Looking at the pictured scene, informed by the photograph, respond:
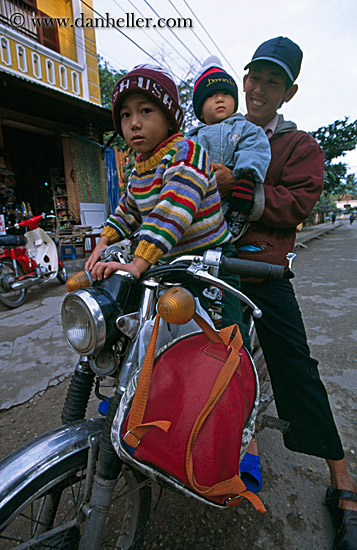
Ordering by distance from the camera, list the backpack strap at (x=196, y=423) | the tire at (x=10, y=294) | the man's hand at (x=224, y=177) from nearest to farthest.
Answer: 1. the backpack strap at (x=196, y=423)
2. the man's hand at (x=224, y=177)
3. the tire at (x=10, y=294)

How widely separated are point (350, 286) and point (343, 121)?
9268 mm

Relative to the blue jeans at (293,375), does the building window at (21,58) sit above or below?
above

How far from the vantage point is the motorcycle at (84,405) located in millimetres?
799

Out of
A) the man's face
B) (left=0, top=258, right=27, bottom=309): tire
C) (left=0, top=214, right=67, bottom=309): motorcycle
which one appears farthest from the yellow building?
the man's face

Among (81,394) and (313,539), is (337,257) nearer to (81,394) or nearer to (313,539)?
(313,539)

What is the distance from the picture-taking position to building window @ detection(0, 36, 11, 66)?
541cm

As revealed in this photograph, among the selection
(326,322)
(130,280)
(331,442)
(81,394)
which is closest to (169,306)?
(130,280)

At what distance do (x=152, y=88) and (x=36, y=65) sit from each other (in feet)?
22.1

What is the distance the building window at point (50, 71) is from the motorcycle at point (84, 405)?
7.05 meters

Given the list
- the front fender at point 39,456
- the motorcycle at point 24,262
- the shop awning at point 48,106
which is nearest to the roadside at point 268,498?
the front fender at point 39,456

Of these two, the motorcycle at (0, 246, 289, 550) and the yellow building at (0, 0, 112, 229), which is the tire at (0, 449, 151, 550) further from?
the yellow building at (0, 0, 112, 229)

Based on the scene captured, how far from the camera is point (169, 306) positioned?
2.33 feet

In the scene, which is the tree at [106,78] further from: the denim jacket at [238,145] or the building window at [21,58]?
the denim jacket at [238,145]

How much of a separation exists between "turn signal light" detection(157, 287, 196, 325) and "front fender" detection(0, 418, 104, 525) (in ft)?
1.58
